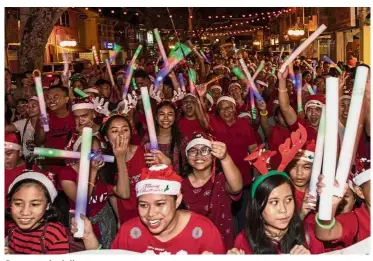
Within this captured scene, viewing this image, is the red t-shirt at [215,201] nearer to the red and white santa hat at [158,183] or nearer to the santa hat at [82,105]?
the red and white santa hat at [158,183]

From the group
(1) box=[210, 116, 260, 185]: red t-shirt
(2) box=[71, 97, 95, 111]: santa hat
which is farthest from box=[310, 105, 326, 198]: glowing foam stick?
(2) box=[71, 97, 95, 111]: santa hat

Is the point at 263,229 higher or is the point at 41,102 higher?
the point at 41,102

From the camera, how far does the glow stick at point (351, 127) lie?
8.45 feet

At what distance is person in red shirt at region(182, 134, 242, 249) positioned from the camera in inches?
165

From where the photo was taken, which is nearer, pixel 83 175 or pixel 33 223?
pixel 83 175

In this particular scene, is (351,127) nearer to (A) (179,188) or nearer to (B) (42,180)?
(A) (179,188)

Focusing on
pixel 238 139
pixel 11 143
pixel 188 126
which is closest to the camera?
pixel 11 143

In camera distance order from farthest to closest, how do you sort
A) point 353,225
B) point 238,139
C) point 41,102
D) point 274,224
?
point 238,139, point 41,102, point 353,225, point 274,224

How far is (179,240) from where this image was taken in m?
3.44

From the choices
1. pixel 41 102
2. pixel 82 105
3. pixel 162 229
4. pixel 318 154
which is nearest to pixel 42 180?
pixel 162 229

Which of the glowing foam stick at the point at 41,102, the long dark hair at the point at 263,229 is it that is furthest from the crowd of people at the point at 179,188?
the glowing foam stick at the point at 41,102

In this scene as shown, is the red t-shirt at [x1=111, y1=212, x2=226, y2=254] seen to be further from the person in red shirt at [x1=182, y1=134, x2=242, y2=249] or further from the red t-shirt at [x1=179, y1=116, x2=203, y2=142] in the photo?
the red t-shirt at [x1=179, y1=116, x2=203, y2=142]

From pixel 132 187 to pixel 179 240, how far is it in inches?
40.8

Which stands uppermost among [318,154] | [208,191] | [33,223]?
[318,154]
